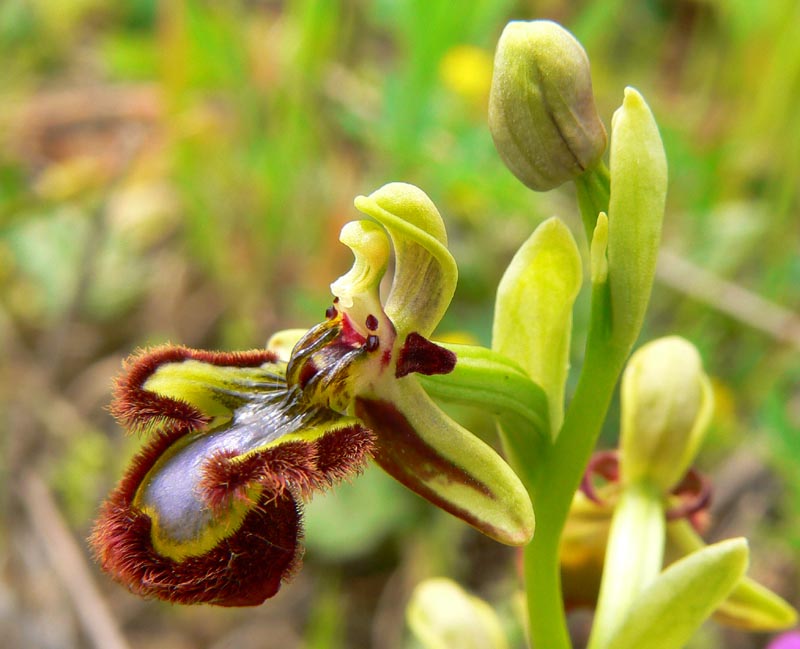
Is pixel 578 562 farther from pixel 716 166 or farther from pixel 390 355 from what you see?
pixel 716 166

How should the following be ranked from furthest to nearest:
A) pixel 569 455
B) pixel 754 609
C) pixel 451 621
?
pixel 451 621 < pixel 754 609 < pixel 569 455

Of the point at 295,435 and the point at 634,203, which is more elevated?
the point at 634,203

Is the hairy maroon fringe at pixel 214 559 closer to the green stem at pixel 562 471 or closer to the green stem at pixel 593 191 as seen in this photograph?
the green stem at pixel 562 471

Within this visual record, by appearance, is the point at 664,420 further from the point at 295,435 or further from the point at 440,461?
the point at 295,435

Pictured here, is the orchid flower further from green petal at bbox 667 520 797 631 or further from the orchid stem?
green petal at bbox 667 520 797 631

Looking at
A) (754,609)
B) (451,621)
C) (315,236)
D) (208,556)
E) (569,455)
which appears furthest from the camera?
(315,236)


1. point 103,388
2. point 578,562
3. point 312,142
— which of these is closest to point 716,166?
point 312,142

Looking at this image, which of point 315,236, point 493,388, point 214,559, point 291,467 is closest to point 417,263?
point 493,388
